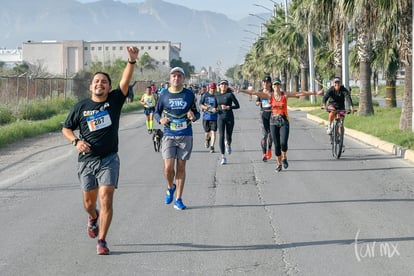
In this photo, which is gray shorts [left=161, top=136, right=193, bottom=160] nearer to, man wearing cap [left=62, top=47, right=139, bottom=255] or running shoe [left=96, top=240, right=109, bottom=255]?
man wearing cap [left=62, top=47, right=139, bottom=255]

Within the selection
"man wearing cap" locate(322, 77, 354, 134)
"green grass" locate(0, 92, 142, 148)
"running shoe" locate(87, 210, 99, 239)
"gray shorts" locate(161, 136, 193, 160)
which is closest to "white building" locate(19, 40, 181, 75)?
"green grass" locate(0, 92, 142, 148)

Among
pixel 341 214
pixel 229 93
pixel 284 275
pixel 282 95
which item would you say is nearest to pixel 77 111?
pixel 284 275

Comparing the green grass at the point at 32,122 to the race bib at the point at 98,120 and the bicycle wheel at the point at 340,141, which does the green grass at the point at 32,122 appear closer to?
the bicycle wheel at the point at 340,141

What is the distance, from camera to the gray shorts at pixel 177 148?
9.88 meters

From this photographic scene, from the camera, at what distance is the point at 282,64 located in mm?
61031

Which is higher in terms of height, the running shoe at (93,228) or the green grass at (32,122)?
the green grass at (32,122)

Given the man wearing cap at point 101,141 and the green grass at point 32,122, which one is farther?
the green grass at point 32,122

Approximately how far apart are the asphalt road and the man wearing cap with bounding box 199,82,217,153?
1249 mm

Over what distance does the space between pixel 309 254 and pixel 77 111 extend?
2.80 meters

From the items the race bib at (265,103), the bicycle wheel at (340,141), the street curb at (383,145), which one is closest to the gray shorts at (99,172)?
the race bib at (265,103)

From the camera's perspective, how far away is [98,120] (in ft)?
24.0

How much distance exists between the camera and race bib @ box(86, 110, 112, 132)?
287 inches

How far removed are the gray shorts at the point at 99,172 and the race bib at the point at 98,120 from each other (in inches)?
13.1

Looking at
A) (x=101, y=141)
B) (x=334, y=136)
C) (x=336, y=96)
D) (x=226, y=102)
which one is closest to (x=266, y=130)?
(x=226, y=102)
